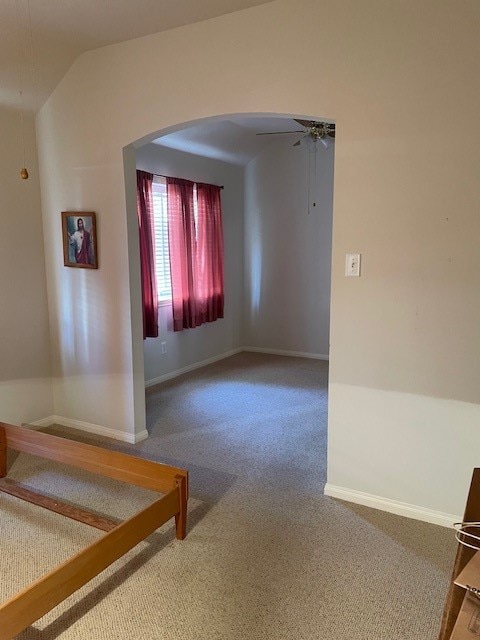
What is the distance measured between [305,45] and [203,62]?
0.65 m

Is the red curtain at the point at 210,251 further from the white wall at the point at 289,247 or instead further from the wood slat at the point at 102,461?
the wood slat at the point at 102,461

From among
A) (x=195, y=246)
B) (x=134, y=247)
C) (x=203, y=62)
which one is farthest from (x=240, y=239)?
(x=203, y=62)

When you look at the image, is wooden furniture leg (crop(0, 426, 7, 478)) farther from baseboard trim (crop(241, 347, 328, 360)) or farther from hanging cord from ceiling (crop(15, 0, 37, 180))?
baseboard trim (crop(241, 347, 328, 360))

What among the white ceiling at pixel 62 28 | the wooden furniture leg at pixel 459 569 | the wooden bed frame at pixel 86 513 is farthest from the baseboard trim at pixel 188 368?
the wooden furniture leg at pixel 459 569

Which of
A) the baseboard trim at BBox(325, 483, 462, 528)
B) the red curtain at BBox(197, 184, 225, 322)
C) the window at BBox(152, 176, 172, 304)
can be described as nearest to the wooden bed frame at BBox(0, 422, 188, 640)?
the baseboard trim at BBox(325, 483, 462, 528)

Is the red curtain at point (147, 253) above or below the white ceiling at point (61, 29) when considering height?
below

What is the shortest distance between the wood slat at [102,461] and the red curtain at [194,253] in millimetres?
2590

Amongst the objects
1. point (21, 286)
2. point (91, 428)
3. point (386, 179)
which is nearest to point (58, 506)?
point (91, 428)

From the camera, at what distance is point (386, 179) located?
2406 millimetres

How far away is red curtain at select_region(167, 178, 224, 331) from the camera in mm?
5062

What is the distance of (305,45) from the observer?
2.50 m

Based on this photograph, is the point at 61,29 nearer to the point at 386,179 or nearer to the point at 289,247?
the point at 386,179

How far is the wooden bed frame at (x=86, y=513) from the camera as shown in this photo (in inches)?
63.5

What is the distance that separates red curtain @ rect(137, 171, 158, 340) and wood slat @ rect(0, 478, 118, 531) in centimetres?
218
